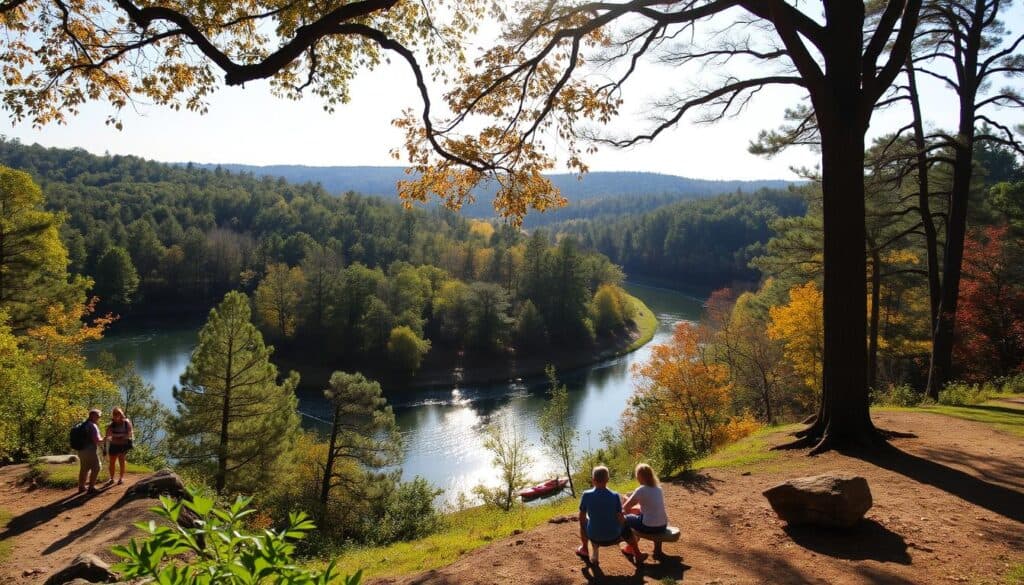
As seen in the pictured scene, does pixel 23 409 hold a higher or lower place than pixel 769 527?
lower

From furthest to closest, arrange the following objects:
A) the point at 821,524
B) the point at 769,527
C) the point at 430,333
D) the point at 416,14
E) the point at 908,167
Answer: the point at 430,333 → the point at 908,167 → the point at 416,14 → the point at 769,527 → the point at 821,524

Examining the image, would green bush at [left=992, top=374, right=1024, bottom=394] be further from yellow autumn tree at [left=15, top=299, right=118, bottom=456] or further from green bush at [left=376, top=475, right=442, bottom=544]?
yellow autumn tree at [left=15, top=299, right=118, bottom=456]

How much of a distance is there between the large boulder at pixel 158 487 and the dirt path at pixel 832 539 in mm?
5194

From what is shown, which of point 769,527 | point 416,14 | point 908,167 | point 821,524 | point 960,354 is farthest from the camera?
point 960,354

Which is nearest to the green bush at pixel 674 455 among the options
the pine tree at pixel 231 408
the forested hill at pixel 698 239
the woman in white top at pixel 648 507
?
the woman in white top at pixel 648 507

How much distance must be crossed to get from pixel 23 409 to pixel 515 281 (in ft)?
172

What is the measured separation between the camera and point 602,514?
536 centimetres

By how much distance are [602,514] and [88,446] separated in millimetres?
8956

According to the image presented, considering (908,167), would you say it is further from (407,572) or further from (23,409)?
(23,409)

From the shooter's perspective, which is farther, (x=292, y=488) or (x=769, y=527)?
(x=292, y=488)

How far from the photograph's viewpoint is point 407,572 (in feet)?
21.3

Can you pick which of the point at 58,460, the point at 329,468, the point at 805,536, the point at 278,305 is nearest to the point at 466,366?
the point at 278,305

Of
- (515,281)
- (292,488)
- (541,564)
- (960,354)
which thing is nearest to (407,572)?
(541,564)

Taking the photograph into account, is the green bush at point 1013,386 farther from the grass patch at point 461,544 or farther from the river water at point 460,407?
the river water at point 460,407
